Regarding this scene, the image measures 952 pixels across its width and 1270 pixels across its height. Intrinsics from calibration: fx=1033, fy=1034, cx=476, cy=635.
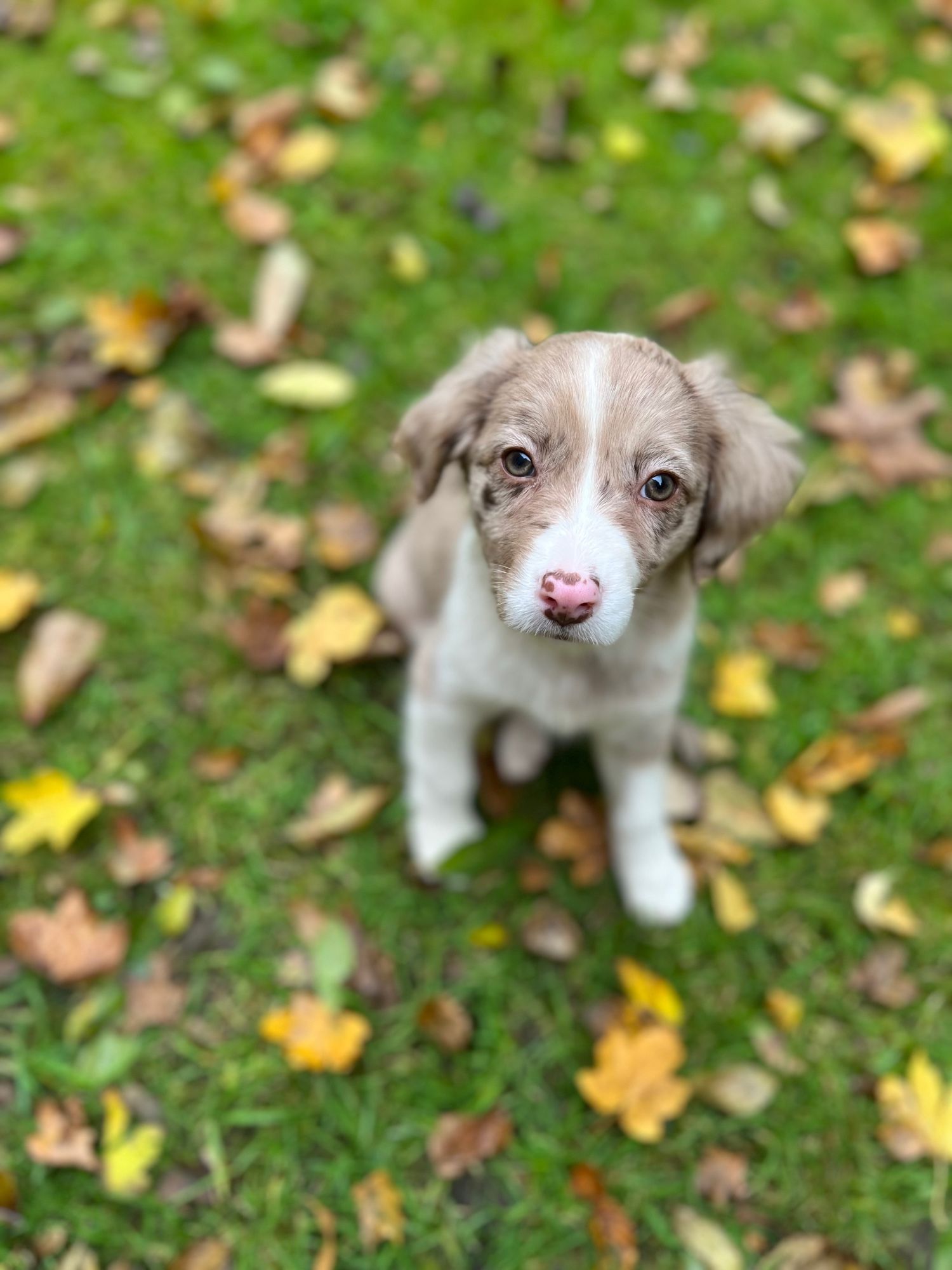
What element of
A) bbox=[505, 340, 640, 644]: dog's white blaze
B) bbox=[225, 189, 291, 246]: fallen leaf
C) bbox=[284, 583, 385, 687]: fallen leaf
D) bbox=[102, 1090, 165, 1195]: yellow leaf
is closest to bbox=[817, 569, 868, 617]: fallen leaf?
bbox=[284, 583, 385, 687]: fallen leaf

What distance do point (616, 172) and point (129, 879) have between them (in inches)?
152

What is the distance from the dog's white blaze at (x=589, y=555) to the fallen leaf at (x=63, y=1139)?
202 cm

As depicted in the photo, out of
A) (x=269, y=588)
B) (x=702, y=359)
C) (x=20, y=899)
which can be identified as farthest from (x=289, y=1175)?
(x=702, y=359)

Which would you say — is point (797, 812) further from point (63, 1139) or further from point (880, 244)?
point (880, 244)

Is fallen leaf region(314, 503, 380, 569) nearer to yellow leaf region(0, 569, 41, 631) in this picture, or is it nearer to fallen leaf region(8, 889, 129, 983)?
yellow leaf region(0, 569, 41, 631)

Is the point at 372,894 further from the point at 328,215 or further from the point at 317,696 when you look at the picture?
the point at 328,215

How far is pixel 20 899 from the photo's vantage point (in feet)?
11.0

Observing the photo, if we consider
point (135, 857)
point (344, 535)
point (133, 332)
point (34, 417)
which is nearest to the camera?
point (135, 857)

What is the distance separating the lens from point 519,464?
7.89 feet

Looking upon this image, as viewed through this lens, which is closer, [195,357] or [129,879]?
[129,879]

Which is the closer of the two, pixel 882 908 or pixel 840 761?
pixel 882 908

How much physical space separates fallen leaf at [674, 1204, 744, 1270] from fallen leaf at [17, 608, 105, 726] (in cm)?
262

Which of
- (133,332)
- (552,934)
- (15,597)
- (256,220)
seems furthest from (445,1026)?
(256,220)

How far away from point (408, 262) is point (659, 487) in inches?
106
